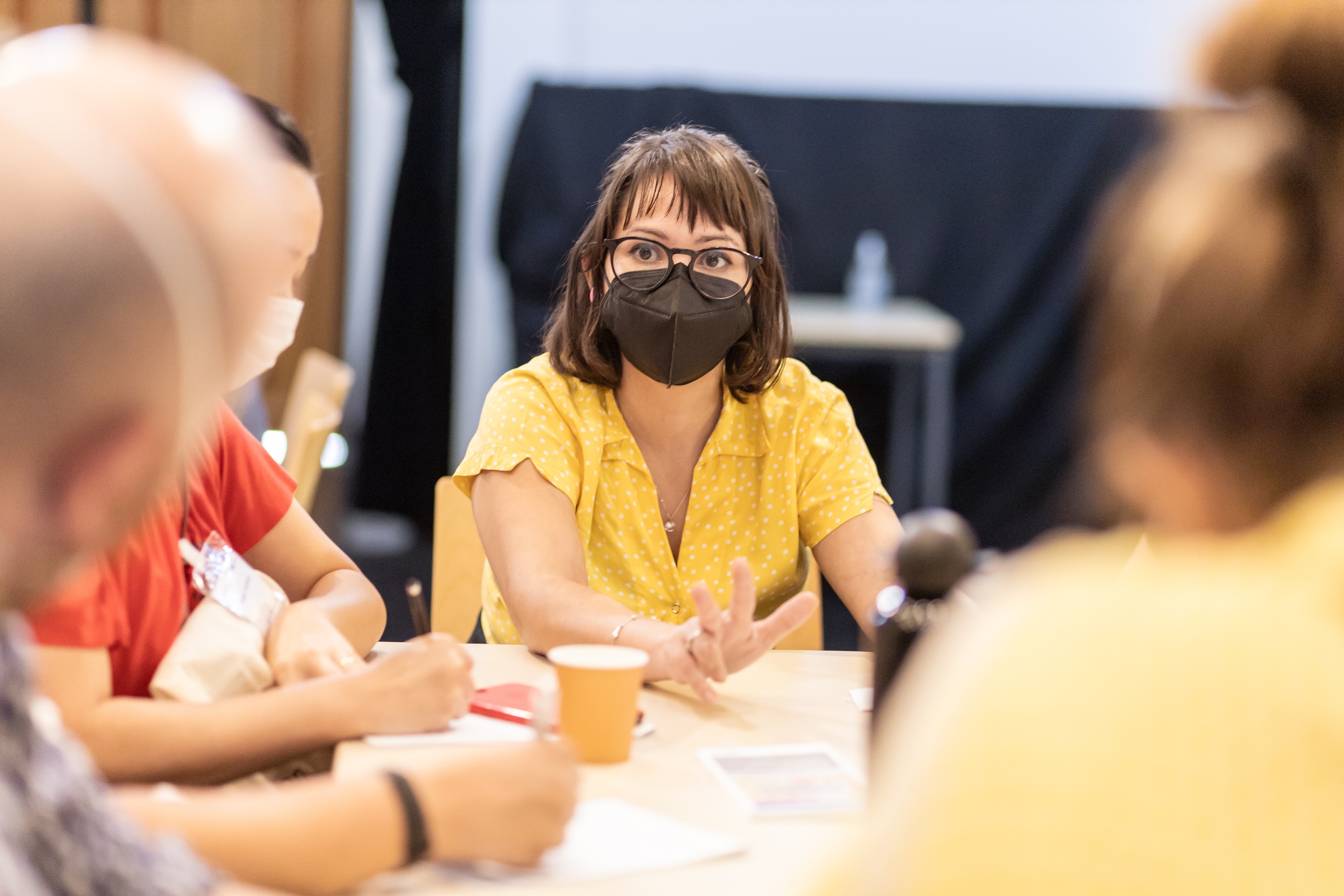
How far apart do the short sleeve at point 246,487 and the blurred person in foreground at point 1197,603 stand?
106cm

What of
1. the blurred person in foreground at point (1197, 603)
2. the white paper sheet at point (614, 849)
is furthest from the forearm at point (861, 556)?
the blurred person in foreground at point (1197, 603)

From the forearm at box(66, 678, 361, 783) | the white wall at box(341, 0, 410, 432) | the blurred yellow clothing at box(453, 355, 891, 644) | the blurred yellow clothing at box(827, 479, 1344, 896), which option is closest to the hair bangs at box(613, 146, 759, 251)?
the blurred yellow clothing at box(453, 355, 891, 644)

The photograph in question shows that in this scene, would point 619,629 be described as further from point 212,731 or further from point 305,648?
point 212,731

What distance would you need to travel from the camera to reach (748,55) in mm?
5000

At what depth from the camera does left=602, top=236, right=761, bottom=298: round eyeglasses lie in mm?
1846

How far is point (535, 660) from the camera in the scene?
1.52 meters

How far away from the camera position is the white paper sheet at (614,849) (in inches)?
35.7

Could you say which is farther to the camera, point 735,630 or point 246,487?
point 246,487

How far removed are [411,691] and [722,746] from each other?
12.3 inches

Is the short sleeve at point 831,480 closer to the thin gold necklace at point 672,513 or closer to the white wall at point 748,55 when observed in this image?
the thin gold necklace at point 672,513

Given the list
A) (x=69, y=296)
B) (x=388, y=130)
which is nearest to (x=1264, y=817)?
(x=69, y=296)

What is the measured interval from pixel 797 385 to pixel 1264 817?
148 centimetres

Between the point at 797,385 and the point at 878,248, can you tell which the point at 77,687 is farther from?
the point at 878,248

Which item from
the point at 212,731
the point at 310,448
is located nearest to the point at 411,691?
the point at 212,731
